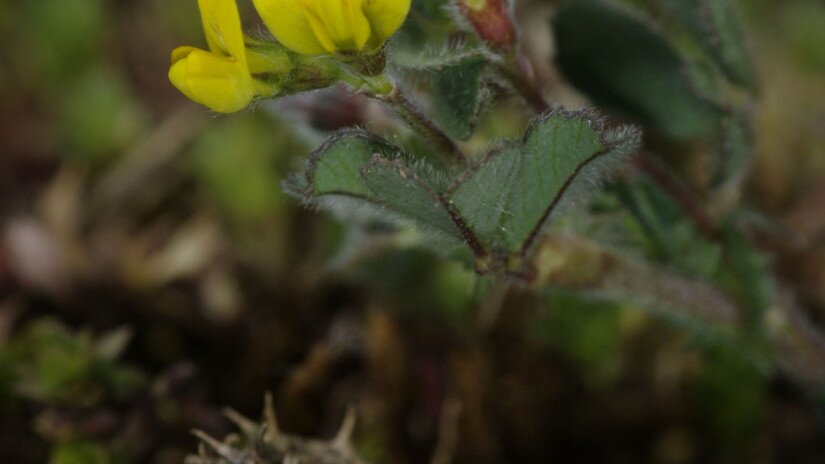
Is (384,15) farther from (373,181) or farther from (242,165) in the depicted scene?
(242,165)

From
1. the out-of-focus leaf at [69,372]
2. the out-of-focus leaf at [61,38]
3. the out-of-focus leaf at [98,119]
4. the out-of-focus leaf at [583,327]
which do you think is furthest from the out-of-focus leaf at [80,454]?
the out-of-focus leaf at [61,38]

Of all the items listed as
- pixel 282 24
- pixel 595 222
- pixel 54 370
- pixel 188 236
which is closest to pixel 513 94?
pixel 595 222

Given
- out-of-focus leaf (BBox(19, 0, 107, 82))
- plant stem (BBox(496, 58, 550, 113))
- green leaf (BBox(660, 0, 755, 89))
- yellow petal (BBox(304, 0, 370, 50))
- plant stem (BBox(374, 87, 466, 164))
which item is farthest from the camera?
out-of-focus leaf (BBox(19, 0, 107, 82))

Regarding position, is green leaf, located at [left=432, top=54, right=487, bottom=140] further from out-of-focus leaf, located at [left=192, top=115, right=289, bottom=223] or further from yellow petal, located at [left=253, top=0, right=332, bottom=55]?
out-of-focus leaf, located at [left=192, top=115, right=289, bottom=223]

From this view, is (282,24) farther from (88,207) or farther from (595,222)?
(88,207)

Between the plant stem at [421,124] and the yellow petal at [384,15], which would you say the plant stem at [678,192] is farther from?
the yellow petal at [384,15]

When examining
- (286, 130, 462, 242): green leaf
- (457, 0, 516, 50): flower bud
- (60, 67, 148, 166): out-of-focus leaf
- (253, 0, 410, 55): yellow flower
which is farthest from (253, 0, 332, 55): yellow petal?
(60, 67, 148, 166): out-of-focus leaf

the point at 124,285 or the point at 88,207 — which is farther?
the point at 88,207
